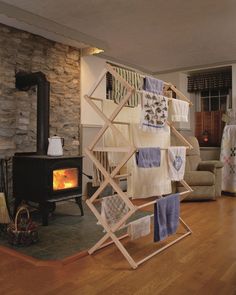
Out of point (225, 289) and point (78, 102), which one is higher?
point (78, 102)

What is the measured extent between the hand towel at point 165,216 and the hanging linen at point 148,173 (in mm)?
118

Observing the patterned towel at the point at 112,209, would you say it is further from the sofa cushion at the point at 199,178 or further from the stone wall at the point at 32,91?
the sofa cushion at the point at 199,178

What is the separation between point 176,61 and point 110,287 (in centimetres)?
439

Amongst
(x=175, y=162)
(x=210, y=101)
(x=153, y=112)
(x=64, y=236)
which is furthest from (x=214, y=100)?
(x=64, y=236)

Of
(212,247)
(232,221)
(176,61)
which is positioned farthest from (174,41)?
(212,247)

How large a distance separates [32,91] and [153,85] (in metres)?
2.02

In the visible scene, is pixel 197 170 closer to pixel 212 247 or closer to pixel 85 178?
pixel 85 178

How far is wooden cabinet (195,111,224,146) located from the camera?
19.7 feet

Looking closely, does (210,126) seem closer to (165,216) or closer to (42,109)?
(42,109)

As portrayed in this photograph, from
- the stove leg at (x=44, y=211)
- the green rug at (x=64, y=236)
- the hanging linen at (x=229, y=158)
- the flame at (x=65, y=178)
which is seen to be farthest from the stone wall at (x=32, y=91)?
the hanging linen at (x=229, y=158)

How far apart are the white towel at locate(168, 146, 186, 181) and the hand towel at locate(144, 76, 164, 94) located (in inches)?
21.7

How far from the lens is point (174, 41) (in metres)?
4.33

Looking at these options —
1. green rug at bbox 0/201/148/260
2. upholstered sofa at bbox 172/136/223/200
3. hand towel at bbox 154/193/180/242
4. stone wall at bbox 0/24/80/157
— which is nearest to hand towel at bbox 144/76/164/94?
hand towel at bbox 154/193/180/242

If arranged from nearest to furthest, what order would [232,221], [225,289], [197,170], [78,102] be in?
[225,289] → [232,221] → [78,102] → [197,170]
